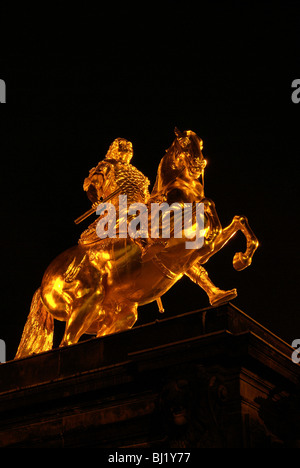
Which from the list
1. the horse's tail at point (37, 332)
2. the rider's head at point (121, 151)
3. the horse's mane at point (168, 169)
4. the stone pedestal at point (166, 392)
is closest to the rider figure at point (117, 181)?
the rider's head at point (121, 151)

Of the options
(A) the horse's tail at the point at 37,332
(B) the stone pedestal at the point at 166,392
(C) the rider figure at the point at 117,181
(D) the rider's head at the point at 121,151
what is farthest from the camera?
(D) the rider's head at the point at 121,151

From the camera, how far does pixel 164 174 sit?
973 cm

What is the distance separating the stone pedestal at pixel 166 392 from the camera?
7.04 metres

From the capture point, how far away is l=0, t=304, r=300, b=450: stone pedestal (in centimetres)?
704

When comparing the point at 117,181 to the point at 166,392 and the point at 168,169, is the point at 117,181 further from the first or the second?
the point at 166,392

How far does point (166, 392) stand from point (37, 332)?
284 centimetres

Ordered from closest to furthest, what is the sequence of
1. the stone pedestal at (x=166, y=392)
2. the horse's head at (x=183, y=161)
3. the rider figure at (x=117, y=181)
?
the stone pedestal at (x=166, y=392) → the horse's head at (x=183, y=161) → the rider figure at (x=117, y=181)

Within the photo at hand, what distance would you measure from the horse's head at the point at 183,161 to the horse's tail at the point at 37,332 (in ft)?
6.73

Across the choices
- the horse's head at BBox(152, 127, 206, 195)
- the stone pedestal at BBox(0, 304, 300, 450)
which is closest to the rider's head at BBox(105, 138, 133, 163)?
the horse's head at BBox(152, 127, 206, 195)

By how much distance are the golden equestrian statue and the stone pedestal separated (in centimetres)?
95

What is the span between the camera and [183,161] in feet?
31.5

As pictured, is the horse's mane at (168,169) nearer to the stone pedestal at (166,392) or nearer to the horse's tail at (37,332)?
the horse's tail at (37,332)

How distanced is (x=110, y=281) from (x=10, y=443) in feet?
7.32

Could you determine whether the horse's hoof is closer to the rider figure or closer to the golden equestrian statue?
the golden equestrian statue
